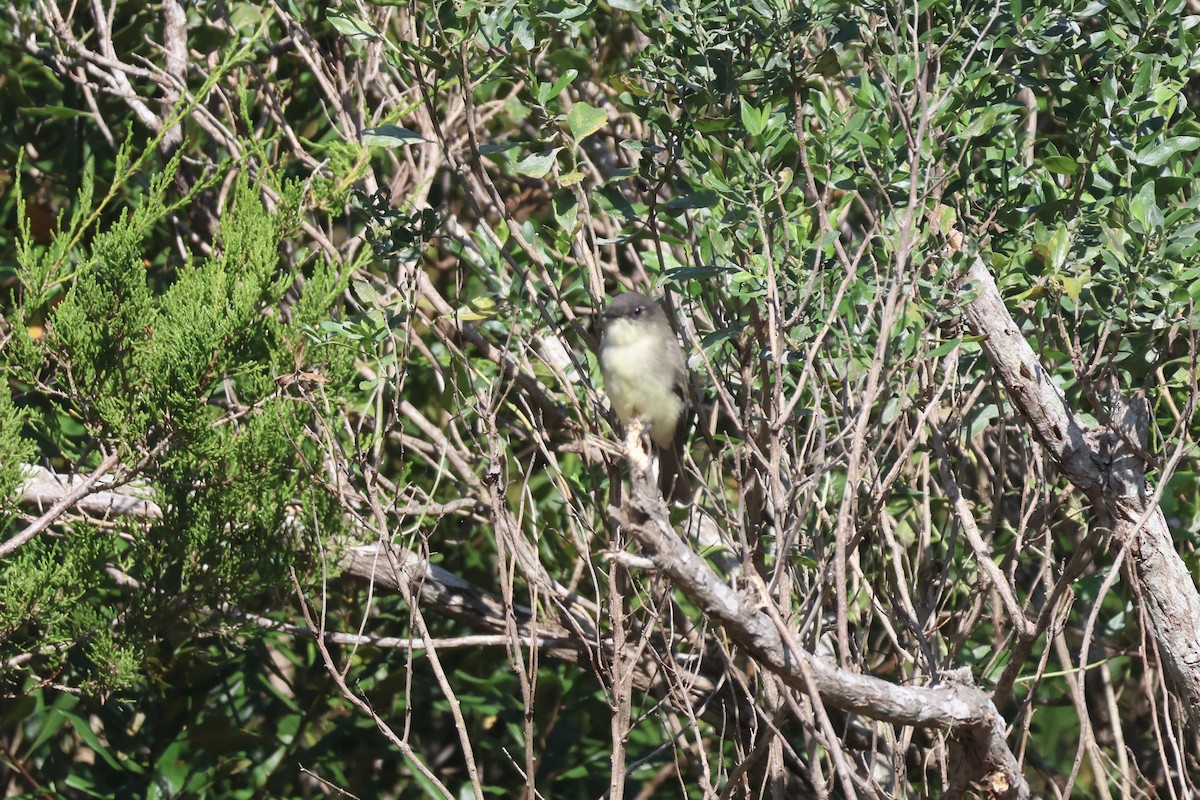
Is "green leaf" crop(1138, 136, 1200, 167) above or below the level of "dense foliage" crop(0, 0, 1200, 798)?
above

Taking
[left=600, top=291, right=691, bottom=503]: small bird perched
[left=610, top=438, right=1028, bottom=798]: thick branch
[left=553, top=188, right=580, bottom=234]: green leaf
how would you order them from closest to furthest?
[left=610, top=438, right=1028, bottom=798]: thick branch, [left=553, top=188, right=580, bottom=234]: green leaf, [left=600, top=291, right=691, bottom=503]: small bird perched

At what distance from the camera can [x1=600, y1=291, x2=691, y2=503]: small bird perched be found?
4590mm

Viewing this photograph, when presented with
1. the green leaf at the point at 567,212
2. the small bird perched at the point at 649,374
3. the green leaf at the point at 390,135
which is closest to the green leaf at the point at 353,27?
the green leaf at the point at 390,135

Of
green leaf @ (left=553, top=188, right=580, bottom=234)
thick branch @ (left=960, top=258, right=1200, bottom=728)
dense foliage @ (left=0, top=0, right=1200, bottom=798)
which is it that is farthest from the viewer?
green leaf @ (left=553, top=188, right=580, bottom=234)

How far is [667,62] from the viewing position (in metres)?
3.78

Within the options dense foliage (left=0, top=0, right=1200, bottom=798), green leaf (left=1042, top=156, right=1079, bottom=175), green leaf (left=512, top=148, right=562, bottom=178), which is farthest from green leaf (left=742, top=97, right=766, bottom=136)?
green leaf (left=1042, top=156, right=1079, bottom=175)

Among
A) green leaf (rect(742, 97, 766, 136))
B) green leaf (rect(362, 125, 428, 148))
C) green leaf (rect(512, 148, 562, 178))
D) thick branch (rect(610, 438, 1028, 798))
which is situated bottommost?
thick branch (rect(610, 438, 1028, 798))

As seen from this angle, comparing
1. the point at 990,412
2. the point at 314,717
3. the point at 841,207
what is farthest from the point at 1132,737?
the point at 314,717

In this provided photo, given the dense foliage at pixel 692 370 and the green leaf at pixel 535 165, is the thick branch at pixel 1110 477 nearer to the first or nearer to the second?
the dense foliage at pixel 692 370

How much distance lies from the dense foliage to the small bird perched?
183 millimetres

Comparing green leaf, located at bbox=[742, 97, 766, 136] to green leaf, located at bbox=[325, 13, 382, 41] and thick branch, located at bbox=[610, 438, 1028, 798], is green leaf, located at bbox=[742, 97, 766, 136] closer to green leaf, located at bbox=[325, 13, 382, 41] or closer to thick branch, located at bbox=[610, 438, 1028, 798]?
thick branch, located at bbox=[610, 438, 1028, 798]

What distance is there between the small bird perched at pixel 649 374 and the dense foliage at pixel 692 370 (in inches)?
7.2

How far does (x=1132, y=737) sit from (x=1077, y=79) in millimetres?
3105

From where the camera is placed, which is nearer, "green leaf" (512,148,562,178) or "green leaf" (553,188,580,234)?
"green leaf" (512,148,562,178)
